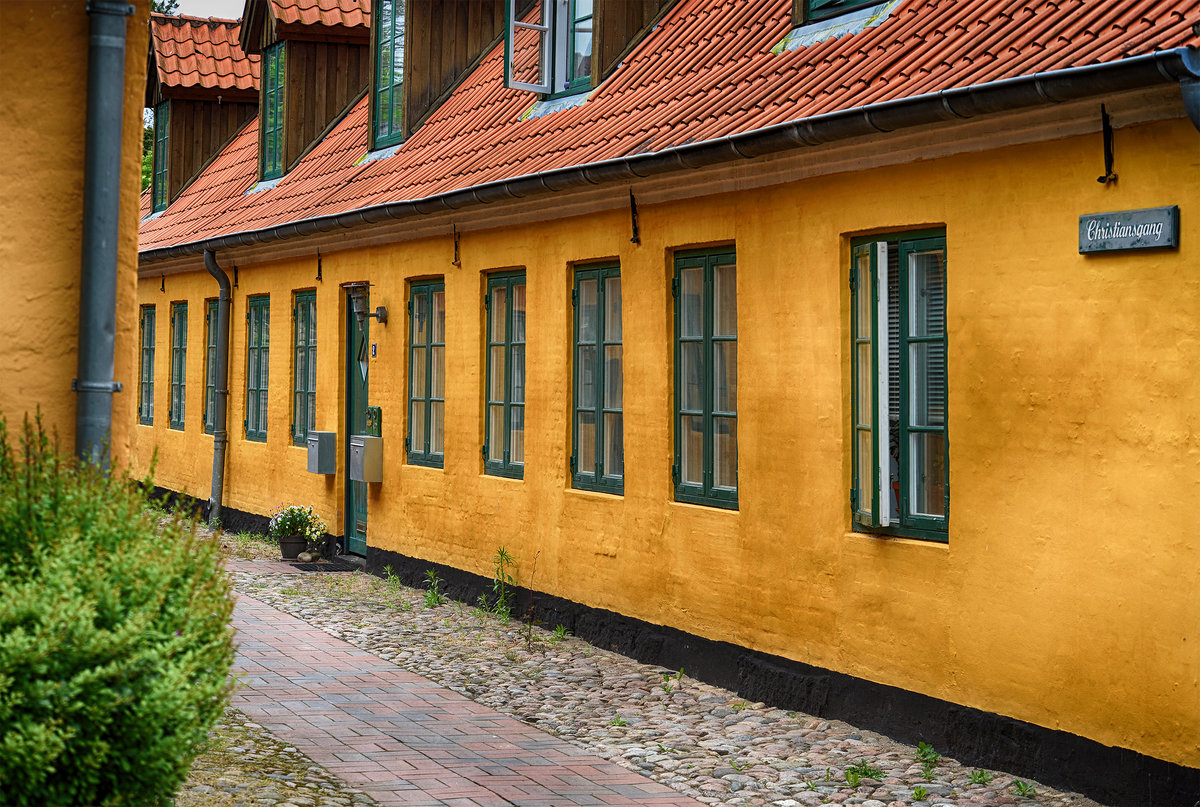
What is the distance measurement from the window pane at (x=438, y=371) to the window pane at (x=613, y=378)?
273 cm

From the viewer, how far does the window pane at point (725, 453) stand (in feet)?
29.1

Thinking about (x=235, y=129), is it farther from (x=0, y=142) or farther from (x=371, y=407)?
(x=0, y=142)

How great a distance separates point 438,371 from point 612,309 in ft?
9.84

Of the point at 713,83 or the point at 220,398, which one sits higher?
the point at 713,83

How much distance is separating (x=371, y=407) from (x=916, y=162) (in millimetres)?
7531

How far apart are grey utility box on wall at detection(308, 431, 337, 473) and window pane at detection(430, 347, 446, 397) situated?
2.01 meters

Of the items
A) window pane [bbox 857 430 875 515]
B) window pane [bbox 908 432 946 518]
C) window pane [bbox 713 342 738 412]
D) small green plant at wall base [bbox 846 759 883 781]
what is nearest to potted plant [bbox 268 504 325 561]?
window pane [bbox 713 342 738 412]

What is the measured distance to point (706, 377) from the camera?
29.7ft

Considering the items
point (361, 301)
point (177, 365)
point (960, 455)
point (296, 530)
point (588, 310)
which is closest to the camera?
point (960, 455)

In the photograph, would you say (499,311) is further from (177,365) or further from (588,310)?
(177,365)

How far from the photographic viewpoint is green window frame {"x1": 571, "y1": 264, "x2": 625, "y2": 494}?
10047 millimetres

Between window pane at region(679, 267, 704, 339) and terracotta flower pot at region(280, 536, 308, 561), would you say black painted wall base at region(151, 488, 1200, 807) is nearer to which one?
window pane at region(679, 267, 704, 339)

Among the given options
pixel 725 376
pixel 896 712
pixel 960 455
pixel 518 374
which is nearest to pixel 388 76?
pixel 518 374

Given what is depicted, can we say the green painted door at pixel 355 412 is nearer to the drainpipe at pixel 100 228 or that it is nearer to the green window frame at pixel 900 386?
the green window frame at pixel 900 386
